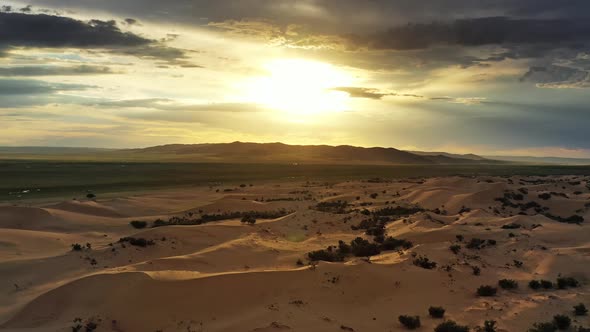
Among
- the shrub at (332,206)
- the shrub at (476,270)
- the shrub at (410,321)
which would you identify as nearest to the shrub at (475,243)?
the shrub at (476,270)

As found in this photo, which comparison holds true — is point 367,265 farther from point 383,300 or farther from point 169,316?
point 169,316

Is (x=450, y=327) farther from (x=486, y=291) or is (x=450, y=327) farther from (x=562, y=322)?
(x=486, y=291)

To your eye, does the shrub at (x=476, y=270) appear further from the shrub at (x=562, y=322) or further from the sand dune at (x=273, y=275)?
the shrub at (x=562, y=322)

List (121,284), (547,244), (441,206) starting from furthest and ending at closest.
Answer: (441,206) < (547,244) < (121,284)

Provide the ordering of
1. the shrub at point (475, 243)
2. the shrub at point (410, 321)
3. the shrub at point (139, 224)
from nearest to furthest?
1. the shrub at point (410, 321)
2. the shrub at point (475, 243)
3. the shrub at point (139, 224)

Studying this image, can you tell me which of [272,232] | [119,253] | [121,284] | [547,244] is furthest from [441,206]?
[121,284]

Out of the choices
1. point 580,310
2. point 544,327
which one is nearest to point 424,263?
point 580,310
